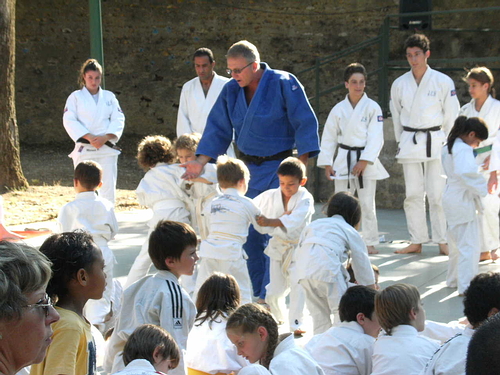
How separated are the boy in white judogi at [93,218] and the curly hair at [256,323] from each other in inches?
79.2

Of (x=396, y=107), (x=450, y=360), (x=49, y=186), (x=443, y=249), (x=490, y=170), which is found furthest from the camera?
(x=49, y=186)

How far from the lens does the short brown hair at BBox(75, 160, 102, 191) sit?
5160mm

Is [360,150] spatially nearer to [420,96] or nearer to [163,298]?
[420,96]

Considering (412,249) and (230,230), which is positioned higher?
(230,230)

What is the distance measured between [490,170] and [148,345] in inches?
189

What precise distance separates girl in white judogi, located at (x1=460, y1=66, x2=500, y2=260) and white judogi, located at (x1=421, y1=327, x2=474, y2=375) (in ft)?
12.8

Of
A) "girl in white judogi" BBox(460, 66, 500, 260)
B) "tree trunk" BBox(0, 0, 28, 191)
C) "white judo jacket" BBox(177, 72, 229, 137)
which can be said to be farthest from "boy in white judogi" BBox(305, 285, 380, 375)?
"tree trunk" BBox(0, 0, 28, 191)

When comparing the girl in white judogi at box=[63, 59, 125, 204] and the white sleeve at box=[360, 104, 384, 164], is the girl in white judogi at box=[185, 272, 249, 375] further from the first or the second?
the girl in white judogi at box=[63, 59, 125, 204]

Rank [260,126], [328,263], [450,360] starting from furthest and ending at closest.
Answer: [260,126], [328,263], [450,360]

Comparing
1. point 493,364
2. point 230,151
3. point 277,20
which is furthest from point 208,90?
point 277,20

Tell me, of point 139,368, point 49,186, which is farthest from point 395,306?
point 49,186

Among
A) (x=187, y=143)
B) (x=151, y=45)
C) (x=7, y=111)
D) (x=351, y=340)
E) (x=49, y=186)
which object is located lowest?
(x=49, y=186)

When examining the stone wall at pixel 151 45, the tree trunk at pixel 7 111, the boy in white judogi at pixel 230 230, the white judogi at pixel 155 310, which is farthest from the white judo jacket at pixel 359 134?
the stone wall at pixel 151 45

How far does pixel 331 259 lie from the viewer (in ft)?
14.8
